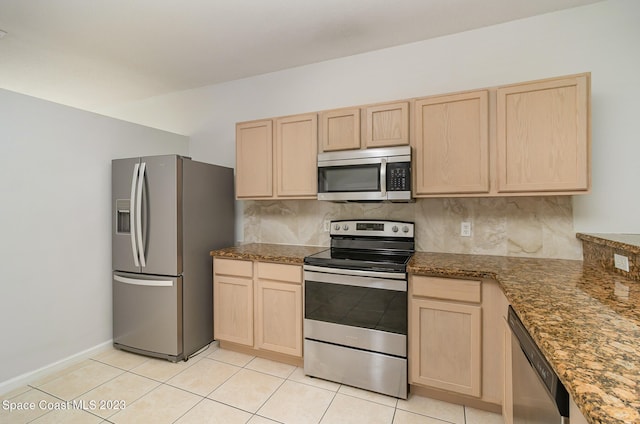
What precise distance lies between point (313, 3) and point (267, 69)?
1112mm

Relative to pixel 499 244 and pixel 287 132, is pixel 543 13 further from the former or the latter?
pixel 287 132

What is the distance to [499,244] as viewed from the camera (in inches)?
88.0

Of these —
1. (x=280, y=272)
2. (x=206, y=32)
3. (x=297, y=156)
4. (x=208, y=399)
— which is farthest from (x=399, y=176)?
(x=208, y=399)

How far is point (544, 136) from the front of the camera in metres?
1.85

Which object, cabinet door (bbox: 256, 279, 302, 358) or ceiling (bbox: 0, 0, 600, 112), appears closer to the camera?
ceiling (bbox: 0, 0, 600, 112)

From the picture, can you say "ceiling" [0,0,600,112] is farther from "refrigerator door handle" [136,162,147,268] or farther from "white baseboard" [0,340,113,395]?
"white baseboard" [0,340,113,395]

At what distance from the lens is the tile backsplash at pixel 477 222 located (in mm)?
2096

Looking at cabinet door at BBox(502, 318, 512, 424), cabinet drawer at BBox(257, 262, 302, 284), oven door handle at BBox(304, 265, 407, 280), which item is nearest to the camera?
cabinet door at BBox(502, 318, 512, 424)

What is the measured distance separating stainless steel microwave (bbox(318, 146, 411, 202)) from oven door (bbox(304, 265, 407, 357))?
571 mm

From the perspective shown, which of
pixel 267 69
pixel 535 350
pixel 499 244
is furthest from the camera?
pixel 267 69

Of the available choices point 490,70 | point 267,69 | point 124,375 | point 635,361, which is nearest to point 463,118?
point 490,70

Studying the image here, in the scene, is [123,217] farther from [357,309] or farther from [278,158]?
[357,309]

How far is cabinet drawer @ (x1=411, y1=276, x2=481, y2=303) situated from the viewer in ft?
5.86

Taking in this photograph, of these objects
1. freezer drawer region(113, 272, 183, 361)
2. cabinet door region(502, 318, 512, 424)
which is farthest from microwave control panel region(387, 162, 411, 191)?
freezer drawer region(113, 272, 183, 361)
